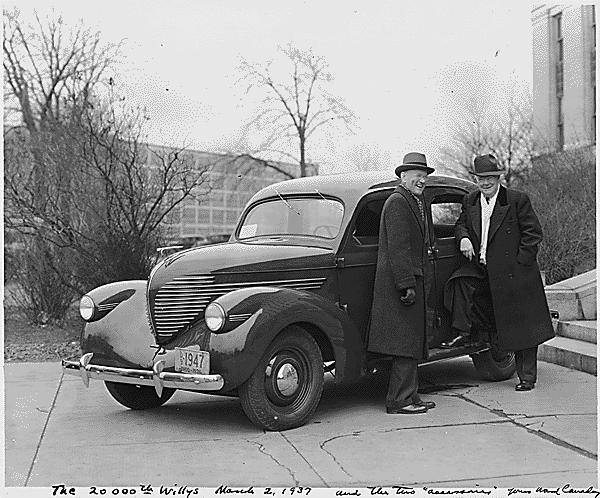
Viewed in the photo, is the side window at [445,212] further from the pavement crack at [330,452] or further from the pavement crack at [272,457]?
the pavement crack at [272,457]

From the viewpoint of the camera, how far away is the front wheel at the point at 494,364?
7973 mm

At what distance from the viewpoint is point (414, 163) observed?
6.71 m

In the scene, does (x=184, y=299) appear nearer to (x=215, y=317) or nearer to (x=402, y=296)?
(x=215, y=317)

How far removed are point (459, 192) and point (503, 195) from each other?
705 millimetres

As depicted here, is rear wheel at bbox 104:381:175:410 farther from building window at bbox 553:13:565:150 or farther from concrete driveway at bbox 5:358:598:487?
building window at bbox 553:13:565:150

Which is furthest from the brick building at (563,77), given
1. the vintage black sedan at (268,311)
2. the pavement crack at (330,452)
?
the pavement crack at (330,452)

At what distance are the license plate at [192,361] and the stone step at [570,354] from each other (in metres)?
3.89

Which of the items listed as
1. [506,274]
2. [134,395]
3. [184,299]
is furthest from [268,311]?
[506,274]

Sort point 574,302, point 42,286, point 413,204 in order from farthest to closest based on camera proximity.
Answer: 1. point 42,286
2. point 574,302
3. point 413,204

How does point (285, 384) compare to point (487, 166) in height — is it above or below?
below

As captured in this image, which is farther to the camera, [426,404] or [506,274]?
[506,274]

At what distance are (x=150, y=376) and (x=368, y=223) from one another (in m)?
2.25

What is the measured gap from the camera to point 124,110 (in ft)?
40.6

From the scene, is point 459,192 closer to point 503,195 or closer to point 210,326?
point 503,195
